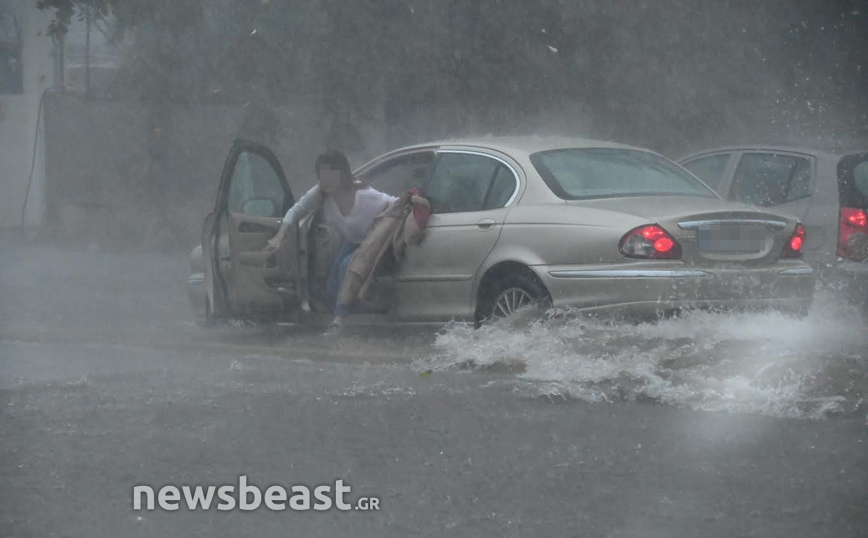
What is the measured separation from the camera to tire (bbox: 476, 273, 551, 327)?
7.04 metres

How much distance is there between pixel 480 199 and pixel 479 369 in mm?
1237

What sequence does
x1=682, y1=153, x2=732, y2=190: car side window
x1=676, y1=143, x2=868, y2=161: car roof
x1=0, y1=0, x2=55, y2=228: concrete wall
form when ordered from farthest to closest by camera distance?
1. x1=0, y1=0, x2=55, y2=228: concrete wall
2. x1=682, y1=153, x2=732, y2=190: car side window
3. x1=676, y1=143, x2=868, y2=161: car roof

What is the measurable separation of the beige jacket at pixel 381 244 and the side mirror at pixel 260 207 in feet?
2.80

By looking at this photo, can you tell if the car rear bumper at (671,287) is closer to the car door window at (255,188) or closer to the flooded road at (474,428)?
the flooded road at (474,428)

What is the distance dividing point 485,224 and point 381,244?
0.81 meters

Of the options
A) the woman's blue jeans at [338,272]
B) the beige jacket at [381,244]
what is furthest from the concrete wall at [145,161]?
the beige jacket at [381,244]

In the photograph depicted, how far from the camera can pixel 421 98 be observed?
1463cm

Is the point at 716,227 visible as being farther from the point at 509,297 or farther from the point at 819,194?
the point at 819,194

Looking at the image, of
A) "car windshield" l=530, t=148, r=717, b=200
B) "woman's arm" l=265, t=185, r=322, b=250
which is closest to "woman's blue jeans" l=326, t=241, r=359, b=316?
"woman's arm" l=265, t=185, r=322, b=250

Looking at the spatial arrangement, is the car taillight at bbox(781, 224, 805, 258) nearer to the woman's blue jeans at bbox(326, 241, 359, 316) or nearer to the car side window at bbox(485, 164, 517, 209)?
the car side window at bbox(485, 164, 517, 209)

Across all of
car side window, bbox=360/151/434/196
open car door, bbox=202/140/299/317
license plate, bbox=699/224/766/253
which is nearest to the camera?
license plate, bbox=699/224/766/253

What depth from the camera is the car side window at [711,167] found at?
9797mm

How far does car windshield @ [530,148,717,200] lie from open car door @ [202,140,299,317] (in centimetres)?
180

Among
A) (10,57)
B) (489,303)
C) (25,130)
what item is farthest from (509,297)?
(10,57)
